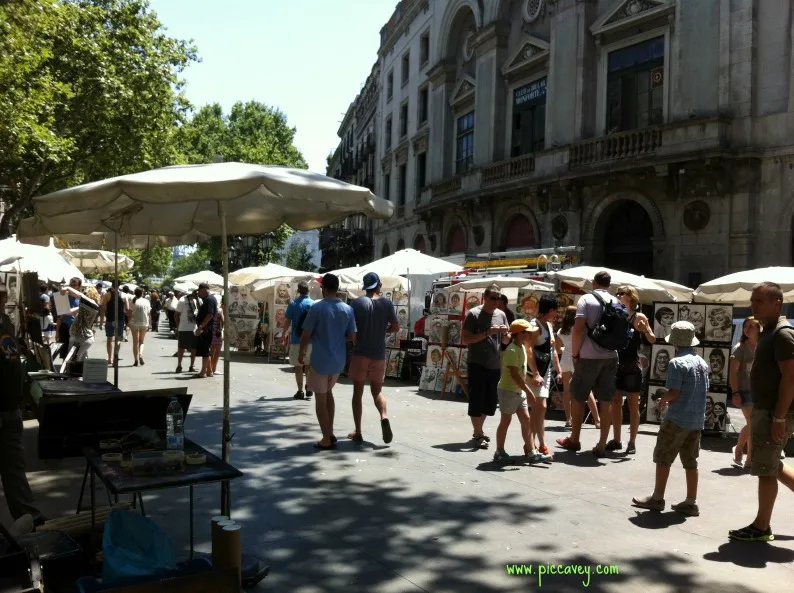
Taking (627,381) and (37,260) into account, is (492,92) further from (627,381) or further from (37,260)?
(627,381)

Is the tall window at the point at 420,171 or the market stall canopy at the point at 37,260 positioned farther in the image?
the tall window at the point at 420,171

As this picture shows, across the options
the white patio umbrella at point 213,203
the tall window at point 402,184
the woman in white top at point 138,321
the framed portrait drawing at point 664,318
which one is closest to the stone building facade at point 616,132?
the tall window at point 402,184

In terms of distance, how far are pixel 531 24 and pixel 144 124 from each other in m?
13.5

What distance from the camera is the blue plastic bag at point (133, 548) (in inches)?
137

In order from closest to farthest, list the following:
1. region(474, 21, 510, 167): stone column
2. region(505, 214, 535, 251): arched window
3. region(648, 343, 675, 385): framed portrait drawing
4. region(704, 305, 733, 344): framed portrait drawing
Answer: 1. region(704, 305, 733, 344): framed portrait drawing
2. region(648, 343, 675, 385): framed portrait drawing
3. region(505, 214, 535, 251): arched window
4. region(474, 21, 510, 167): stone column

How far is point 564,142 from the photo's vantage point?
Result: 73.0 ft

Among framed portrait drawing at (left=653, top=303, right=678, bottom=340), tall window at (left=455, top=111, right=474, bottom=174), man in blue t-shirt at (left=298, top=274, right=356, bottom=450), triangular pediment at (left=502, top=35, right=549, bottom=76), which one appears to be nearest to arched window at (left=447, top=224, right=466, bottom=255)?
tall window at (left=455, top=111, right=474, bottom=174)

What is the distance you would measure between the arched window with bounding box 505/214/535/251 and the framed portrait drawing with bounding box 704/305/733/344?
13586mm

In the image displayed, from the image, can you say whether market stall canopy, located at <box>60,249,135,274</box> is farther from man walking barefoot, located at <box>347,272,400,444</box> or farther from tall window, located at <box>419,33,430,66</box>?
tall window, located at <box>419,33,430,66</box>

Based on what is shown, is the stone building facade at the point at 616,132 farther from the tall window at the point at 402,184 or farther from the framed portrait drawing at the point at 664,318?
the framed portrait drawing at the point at 664,318

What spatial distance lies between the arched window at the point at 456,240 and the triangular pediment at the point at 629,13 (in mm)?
9811

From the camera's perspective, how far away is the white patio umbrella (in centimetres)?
450

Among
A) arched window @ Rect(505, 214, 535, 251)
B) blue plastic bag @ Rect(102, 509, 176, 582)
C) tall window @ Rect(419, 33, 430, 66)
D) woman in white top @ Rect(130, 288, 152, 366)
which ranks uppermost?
tall window @ Rect(419, 33, 430, 66)

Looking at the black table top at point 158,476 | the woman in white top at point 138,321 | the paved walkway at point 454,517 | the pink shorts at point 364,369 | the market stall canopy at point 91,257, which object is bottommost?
the paved walkway at point 454,517
